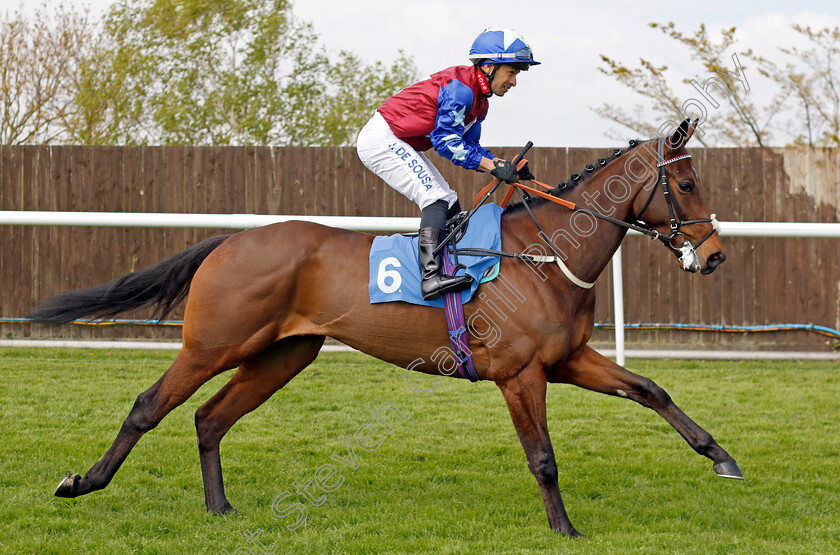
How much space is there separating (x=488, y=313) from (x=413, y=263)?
1.46 feet

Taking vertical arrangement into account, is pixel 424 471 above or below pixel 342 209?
below

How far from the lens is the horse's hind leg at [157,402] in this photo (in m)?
4.00

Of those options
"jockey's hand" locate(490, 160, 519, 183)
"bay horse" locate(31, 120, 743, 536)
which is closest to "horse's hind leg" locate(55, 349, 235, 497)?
"bay horse" locate(31, 120, 743, 536)

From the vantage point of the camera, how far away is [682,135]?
3.85 metres

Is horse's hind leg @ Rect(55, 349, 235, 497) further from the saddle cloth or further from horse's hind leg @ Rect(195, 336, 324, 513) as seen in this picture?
the saddle cloth

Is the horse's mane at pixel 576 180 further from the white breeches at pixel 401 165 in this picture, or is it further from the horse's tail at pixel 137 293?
the horse's tail at pixel 137 293

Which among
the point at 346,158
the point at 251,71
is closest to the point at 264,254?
the point at 346,158

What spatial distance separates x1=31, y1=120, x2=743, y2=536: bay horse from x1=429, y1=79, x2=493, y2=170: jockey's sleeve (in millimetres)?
413

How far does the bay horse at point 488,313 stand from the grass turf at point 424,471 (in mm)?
274

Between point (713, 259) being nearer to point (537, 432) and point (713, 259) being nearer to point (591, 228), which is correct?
point (591, 228)

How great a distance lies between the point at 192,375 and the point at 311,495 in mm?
906

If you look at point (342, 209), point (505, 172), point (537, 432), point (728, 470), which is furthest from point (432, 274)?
point (342, 209)

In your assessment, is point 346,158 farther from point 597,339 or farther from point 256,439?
point 256,439

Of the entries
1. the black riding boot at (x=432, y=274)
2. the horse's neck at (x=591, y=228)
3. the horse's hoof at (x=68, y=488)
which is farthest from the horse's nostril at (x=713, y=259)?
the horse's hoof at (x=68, y=488)
